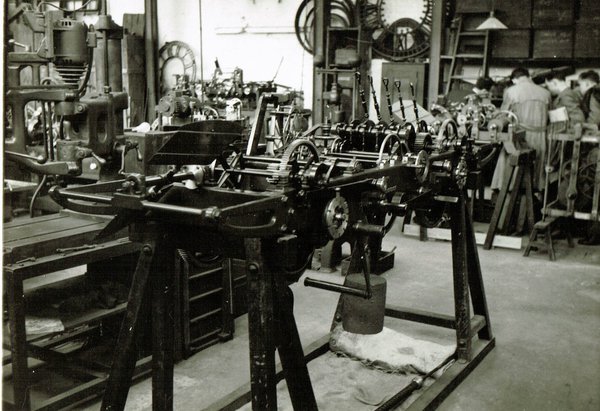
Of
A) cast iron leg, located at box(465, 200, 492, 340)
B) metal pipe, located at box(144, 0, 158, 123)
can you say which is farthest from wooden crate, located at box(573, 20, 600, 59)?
metal pipe, located at box(144, 0, 158, 123)

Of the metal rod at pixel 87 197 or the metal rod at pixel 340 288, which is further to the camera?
the metal rod at pixel 340 288

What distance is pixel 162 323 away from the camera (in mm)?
1906

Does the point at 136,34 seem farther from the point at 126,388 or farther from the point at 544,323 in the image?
the point at 126,388

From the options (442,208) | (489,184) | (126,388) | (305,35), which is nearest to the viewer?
(126,388)

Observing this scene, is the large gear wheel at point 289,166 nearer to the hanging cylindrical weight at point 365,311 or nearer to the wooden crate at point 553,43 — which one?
the hanging cylindrical weight at point 365,311

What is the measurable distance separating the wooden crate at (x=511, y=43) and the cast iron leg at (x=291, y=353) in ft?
21.8

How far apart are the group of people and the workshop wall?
3508 millimetres

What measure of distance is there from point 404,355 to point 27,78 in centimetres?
894

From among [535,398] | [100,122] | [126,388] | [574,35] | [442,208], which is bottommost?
[535,398]

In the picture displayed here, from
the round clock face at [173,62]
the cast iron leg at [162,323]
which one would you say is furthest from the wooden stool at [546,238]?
the round clock face at [173,62]

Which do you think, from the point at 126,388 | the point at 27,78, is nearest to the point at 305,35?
the point at 27,78

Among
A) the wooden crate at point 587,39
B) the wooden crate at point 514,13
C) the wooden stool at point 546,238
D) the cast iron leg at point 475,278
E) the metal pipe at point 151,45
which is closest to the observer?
the cast iron leg at point 475,278

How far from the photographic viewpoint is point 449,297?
14.8 feet

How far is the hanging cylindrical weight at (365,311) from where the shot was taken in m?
3.29
